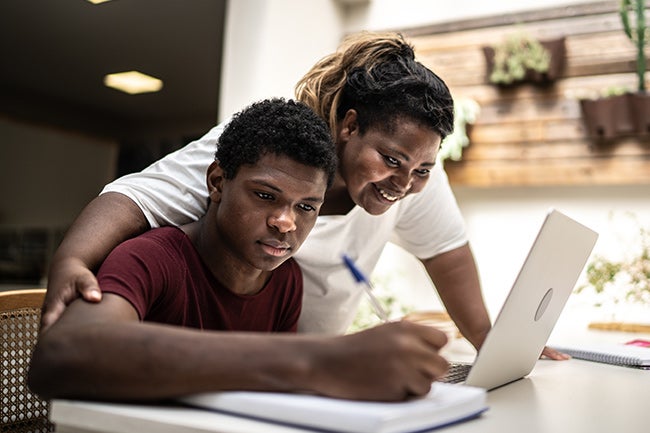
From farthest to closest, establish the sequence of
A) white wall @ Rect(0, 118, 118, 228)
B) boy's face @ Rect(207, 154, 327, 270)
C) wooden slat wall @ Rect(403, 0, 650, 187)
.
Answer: white wall @ Rect(0, 118, 118, 228), wooden slat wall @ Rect(403, 0, 650, 187), boy's face @ Rect(207, 154, 327, 270)

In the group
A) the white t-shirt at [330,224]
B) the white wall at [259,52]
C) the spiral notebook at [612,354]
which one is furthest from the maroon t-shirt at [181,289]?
the white wall at [259,52]

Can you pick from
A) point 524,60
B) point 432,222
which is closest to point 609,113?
point 524,60

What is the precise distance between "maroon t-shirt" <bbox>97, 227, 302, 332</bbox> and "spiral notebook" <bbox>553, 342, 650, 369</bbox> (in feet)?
2.01

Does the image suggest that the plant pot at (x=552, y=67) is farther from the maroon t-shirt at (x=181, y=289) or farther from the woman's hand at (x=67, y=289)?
the woman's hand at (x=67, y=289)

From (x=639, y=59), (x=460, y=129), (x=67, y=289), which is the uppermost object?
(x=639, y=59)

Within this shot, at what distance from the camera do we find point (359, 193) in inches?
48.9

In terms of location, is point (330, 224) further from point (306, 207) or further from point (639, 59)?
point (639, 59)

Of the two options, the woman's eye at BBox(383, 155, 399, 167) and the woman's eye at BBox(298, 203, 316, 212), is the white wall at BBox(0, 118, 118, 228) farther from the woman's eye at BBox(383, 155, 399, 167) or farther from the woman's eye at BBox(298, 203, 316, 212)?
the woman's eye at BBox(298, 203, 316, 212)

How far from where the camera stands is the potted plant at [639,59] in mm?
2283

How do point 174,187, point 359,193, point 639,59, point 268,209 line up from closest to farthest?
point 268,209
point 174,187
point 359,193
point 639,59

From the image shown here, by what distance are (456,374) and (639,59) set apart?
175cm

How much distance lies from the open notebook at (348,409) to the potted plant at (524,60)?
206 centimetres

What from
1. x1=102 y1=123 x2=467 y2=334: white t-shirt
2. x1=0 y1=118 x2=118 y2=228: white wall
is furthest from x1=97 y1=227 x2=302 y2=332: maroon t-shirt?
x1=0 y1=118 x2=118 y2=228: white wall

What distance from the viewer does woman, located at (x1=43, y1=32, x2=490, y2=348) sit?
1057 millimetres
